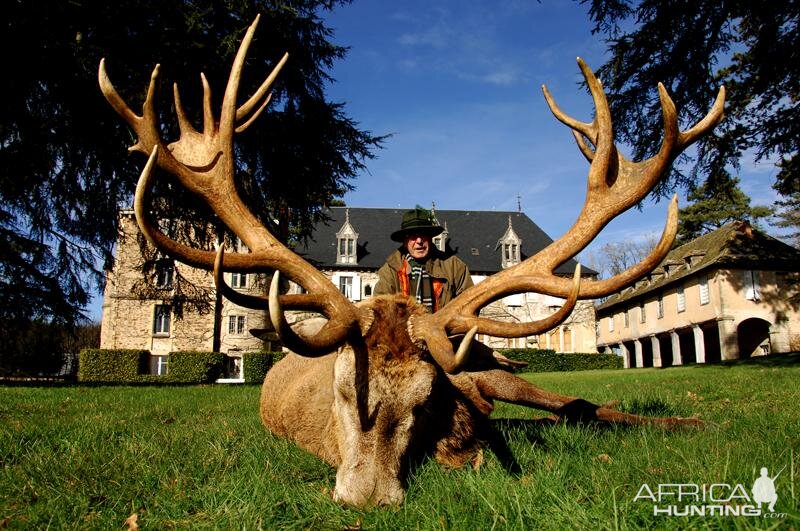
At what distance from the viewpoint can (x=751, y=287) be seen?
3519 centimetres

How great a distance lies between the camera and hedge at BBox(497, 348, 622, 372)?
37.3 m

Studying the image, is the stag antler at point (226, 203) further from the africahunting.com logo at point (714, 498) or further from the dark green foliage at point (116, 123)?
the dark green foliage at point (116, 123)

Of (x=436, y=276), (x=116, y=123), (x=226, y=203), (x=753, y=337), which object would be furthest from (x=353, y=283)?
(x=226, y=203)

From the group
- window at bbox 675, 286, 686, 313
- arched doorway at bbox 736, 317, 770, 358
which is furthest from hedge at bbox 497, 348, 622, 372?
arched doorway at bbox 736, 317, 770, 358

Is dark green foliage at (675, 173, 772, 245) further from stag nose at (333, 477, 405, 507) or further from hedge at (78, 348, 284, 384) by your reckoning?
stag nose at (333, 477, 405, 507)

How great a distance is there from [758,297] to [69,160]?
37.9 m

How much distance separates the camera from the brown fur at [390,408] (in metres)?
3.14

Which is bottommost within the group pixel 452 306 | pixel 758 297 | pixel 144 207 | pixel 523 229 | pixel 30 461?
pixel 30 461

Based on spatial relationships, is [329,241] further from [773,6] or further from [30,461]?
[30,461]

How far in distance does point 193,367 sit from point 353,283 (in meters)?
16.9

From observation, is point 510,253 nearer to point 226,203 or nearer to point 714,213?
point 714,213

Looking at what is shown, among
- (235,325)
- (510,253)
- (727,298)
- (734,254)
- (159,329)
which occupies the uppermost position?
(510,253)

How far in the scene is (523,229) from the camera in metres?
50.4

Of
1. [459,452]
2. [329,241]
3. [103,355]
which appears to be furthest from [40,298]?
[329,241]
